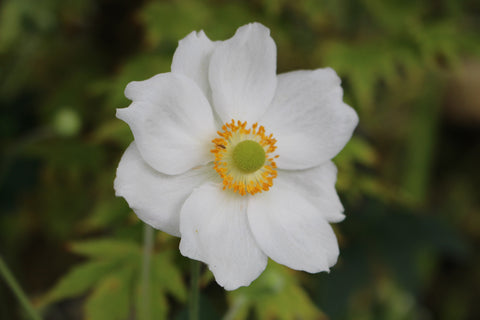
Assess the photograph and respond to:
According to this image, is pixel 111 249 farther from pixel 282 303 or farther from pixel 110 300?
pixel 282 303

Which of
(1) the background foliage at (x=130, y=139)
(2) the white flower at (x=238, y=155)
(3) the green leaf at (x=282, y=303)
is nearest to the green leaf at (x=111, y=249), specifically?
(1) the background foliage at (x=130, y=139)

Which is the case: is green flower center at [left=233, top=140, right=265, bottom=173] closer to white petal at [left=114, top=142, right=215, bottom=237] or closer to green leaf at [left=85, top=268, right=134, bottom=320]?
white petal at [left=114, top=142, right=215, bottom=237]

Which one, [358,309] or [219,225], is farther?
[358,309]

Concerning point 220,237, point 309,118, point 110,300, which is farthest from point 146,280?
point 309,118

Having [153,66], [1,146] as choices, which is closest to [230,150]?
[153,66]

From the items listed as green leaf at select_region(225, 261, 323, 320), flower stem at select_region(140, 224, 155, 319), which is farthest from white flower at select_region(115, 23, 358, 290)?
green leaf at select_region(225, 261, 323, 320)

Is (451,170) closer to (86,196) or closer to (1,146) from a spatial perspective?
(86,196)
